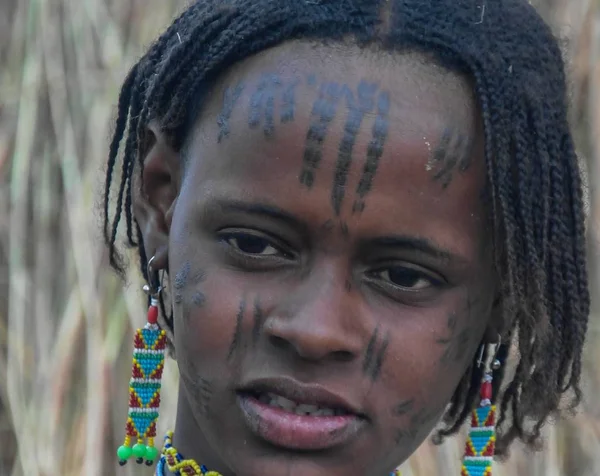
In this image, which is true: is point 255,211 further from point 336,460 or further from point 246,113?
point 336,460

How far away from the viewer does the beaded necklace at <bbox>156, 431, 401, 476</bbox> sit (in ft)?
4.68

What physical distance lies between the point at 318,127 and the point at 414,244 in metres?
0.21

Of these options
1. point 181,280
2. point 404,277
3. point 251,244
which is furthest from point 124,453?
point 404,277

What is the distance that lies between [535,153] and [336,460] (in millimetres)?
521

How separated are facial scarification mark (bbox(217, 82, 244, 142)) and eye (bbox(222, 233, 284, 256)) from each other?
142mm

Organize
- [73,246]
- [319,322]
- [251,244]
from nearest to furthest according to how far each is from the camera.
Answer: [319,322], [251,244], [73,246]

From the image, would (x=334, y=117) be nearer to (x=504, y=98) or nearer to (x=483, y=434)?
(x=504, y=98)

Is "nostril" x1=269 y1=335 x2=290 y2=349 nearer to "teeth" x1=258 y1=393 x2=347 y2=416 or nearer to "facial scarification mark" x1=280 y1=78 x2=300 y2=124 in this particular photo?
"teeth" x1=258 y1=393 x2=347 y2=416

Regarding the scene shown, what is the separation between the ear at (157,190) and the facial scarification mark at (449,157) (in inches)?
16.2

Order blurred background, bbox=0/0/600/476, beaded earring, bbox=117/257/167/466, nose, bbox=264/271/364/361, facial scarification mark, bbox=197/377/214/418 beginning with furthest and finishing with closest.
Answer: blurred background, bbox=0/0/600/476 → beaded earring, bbox=117/257/167/466 → facial scarification mark, bbox=197/377/214/418 → nose, bbox=264/271/364/361

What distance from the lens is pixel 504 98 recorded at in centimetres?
126

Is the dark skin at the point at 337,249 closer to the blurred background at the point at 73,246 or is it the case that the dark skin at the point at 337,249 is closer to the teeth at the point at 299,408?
the teeth at the point at 299,408

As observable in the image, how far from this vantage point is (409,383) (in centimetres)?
127

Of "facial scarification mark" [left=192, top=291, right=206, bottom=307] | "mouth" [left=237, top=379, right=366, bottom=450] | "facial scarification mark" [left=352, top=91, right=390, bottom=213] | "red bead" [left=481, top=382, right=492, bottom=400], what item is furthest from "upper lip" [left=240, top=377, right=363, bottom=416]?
"red bead" [left=481, top=382, right=492, bottom=400]
